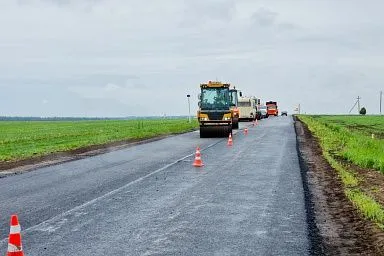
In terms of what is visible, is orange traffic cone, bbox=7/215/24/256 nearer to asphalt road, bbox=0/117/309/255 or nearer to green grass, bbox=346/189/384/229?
asphalt road, bbox=0/117/309/255

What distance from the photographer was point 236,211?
998 centimetres

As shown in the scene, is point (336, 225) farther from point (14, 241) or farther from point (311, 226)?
point (14, 241)

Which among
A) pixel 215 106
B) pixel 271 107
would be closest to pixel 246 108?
pixel 215 106

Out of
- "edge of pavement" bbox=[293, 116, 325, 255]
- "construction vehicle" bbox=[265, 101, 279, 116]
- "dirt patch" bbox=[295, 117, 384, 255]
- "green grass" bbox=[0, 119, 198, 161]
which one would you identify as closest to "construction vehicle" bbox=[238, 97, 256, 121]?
"green grass" bbox=[0, 119, 198, 161]

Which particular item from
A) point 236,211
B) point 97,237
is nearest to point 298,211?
point 236,211

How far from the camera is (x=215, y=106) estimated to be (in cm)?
3412

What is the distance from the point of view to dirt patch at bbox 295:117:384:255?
23.9ft

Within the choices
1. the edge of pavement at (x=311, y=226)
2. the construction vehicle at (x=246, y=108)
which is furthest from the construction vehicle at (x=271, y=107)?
the edge of pavement at (x=311, y=226)

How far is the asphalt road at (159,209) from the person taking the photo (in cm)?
743

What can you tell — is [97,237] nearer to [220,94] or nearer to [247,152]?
[247,152]

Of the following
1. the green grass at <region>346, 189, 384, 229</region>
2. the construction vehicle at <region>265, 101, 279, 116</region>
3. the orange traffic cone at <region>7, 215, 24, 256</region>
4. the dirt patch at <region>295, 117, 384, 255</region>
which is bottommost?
the dirt patch at <region>295, 117, 384, 255</region>

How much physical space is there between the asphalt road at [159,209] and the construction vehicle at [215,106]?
1551 cm

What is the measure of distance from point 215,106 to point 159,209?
24.2 m

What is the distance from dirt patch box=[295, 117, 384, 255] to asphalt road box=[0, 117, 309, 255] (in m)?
0.23
